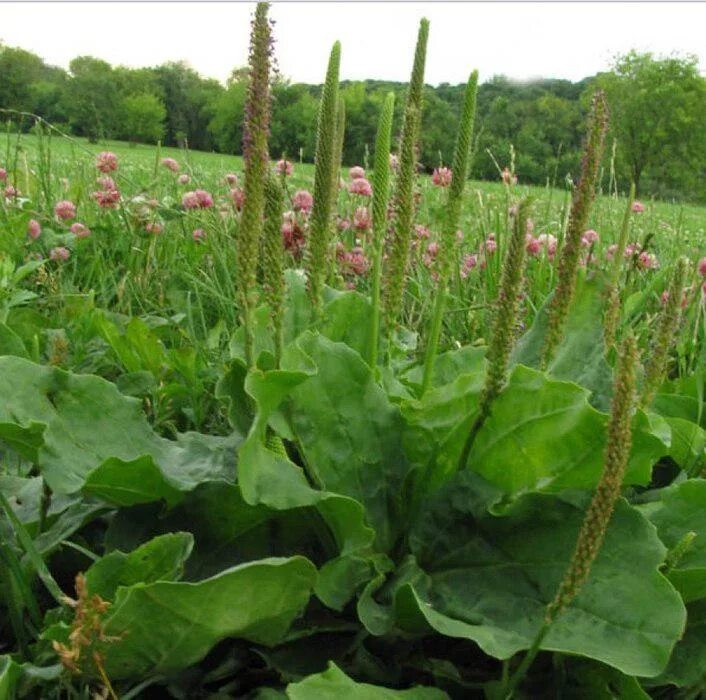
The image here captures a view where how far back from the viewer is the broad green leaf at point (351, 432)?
1604 millimetres

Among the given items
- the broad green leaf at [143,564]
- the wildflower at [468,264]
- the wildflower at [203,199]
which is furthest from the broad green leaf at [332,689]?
the wildflower at [203,199]

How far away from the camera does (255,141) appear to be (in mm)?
1320

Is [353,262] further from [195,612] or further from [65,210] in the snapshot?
[195,612]

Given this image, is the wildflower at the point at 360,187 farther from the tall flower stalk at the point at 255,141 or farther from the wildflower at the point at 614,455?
the wildflower at the point at 614,455

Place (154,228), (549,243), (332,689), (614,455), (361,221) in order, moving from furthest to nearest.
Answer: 1. (154,228)
2. (549,243)
3. (361,221)
4. (332,689)
5. (614,455)

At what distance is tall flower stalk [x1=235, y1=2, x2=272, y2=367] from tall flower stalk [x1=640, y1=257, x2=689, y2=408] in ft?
2.74

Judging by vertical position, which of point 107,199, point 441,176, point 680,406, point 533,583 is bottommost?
point 533,583

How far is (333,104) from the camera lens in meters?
1.47

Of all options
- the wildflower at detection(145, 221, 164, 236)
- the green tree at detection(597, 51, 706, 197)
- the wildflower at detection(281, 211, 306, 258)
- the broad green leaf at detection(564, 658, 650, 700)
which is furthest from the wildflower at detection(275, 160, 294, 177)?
the green tree at detection(597, 51, 706, 197)

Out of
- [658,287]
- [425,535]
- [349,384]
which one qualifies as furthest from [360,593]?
[658,287]

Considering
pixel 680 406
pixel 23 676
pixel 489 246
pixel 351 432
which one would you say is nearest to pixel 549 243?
pixel 489 246

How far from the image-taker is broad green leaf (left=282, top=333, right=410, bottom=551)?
1.60 meters

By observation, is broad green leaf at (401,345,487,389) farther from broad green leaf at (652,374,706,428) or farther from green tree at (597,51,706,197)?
green tree at (597,51,706,197)

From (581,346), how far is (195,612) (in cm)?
107
